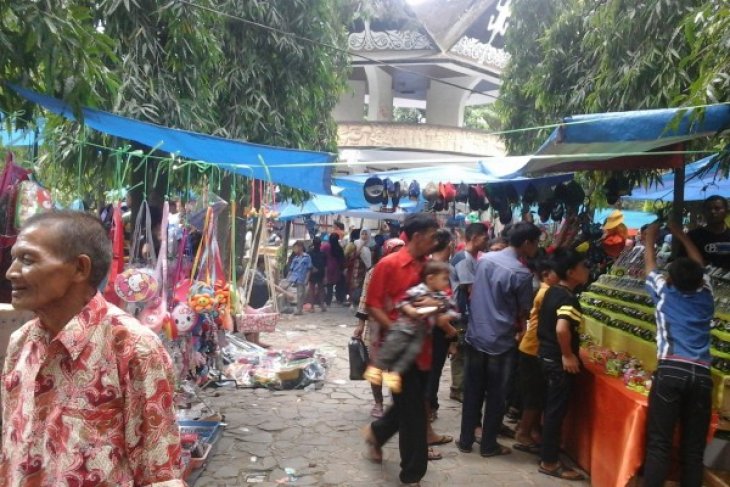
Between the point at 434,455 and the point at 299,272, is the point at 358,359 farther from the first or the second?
the point at 299,272

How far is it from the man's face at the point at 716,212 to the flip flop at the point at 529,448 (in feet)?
8.43

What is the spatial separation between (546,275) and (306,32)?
560 centimetres

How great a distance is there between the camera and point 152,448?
1.57 meters

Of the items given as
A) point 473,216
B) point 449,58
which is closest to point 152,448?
point 473,216

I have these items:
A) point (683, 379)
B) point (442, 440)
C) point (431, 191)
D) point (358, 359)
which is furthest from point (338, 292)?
point (683, 379)

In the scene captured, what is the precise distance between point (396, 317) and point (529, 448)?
5.84ft

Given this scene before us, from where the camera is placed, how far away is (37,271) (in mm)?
1547

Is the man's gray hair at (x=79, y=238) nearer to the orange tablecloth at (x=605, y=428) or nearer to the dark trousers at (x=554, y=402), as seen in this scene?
the orange tablecloth at (x=605, y=428)

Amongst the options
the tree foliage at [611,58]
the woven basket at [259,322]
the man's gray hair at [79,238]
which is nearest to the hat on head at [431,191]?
the tree foliage at [611,58]

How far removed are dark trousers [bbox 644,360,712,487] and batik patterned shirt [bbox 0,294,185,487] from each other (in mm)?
2836

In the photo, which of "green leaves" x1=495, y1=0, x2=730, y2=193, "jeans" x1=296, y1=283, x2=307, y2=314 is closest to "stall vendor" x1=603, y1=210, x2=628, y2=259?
"green leaves" x1=495, y1=0, x2=730, y2=193

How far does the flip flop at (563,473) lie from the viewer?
4344 millimetres

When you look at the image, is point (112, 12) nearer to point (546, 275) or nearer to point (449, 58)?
point (546, 275)

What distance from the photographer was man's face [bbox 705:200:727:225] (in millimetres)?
5461
